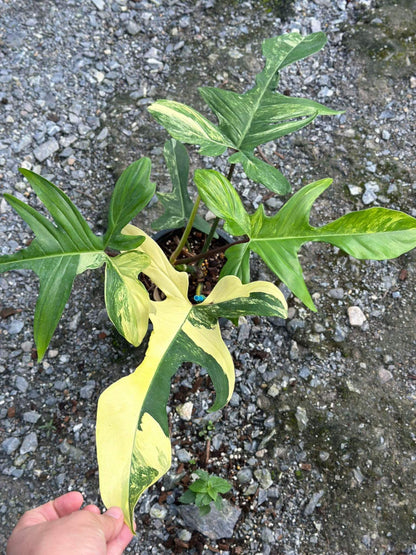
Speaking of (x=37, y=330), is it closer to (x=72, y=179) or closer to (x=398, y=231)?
(x=398, y=231)

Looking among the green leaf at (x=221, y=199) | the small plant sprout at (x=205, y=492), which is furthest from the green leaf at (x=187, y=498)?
the green leaf at (x=221, y=199)

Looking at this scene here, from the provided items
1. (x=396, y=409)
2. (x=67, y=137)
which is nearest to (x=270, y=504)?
(x=396, y=409)

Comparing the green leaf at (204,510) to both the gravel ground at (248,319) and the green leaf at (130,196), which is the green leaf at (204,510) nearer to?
the gravel ground at (248,319)

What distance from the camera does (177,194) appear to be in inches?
54.0

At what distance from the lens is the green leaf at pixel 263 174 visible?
107cm

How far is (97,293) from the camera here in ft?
5.30

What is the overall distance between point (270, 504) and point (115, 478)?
0.61 meters

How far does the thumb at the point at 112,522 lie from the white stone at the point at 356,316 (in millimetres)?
976

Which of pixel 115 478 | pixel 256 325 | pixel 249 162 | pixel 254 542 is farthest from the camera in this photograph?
pixel 256 325

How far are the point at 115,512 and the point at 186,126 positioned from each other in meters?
0.75

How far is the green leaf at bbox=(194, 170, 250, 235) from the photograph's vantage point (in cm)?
96

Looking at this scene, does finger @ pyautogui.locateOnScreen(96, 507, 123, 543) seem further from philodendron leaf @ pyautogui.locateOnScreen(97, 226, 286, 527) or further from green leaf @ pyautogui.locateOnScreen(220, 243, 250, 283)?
green leaf @ pyautogui.locateOnScreen(220, 243, 250, 283)

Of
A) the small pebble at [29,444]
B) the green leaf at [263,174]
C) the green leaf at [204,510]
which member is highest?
the green leaf at [263,174]

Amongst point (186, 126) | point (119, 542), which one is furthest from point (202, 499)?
point (186, 126)
